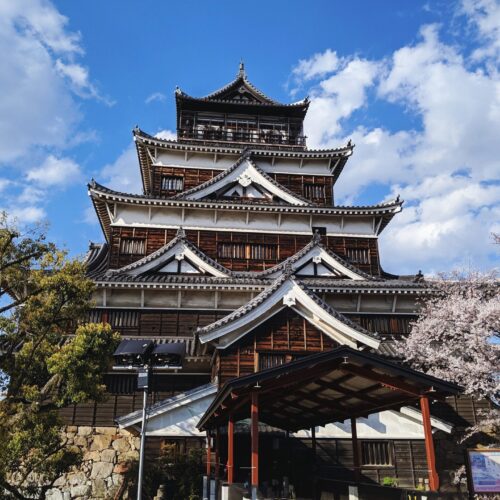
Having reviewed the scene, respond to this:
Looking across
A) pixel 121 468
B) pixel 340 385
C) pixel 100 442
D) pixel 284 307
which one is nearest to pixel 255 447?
pixel 340 385

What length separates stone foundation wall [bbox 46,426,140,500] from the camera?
1709 centimetres

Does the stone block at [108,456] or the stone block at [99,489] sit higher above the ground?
the stone block at [108,456]

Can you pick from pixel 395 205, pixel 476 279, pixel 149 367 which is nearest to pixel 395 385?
pixel 149 367

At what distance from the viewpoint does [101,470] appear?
689 inches

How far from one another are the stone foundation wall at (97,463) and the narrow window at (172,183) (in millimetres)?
13363

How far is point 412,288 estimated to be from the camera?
21.4 m

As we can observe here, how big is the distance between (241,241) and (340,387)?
1483 centimetres

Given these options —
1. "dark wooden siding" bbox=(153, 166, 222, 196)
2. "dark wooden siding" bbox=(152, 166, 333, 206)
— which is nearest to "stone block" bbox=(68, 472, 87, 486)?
"dark wooden siding" bbox=(152, 166, 333, 206)

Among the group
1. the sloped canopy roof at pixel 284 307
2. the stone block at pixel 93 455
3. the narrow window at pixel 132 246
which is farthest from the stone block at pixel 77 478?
the narrow window at pixel 132 246

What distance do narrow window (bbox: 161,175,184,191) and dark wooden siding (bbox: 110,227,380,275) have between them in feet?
11.9

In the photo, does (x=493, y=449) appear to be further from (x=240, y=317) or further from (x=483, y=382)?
(x=240, y=317)

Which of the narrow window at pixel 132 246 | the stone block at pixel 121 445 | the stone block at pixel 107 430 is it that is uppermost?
the narrow window at pixel 132 246

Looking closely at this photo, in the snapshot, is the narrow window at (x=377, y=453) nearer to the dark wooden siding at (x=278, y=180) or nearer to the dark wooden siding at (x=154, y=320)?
the dark wooden siding at (x=154, y=320)

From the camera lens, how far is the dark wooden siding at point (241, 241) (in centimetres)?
2362
